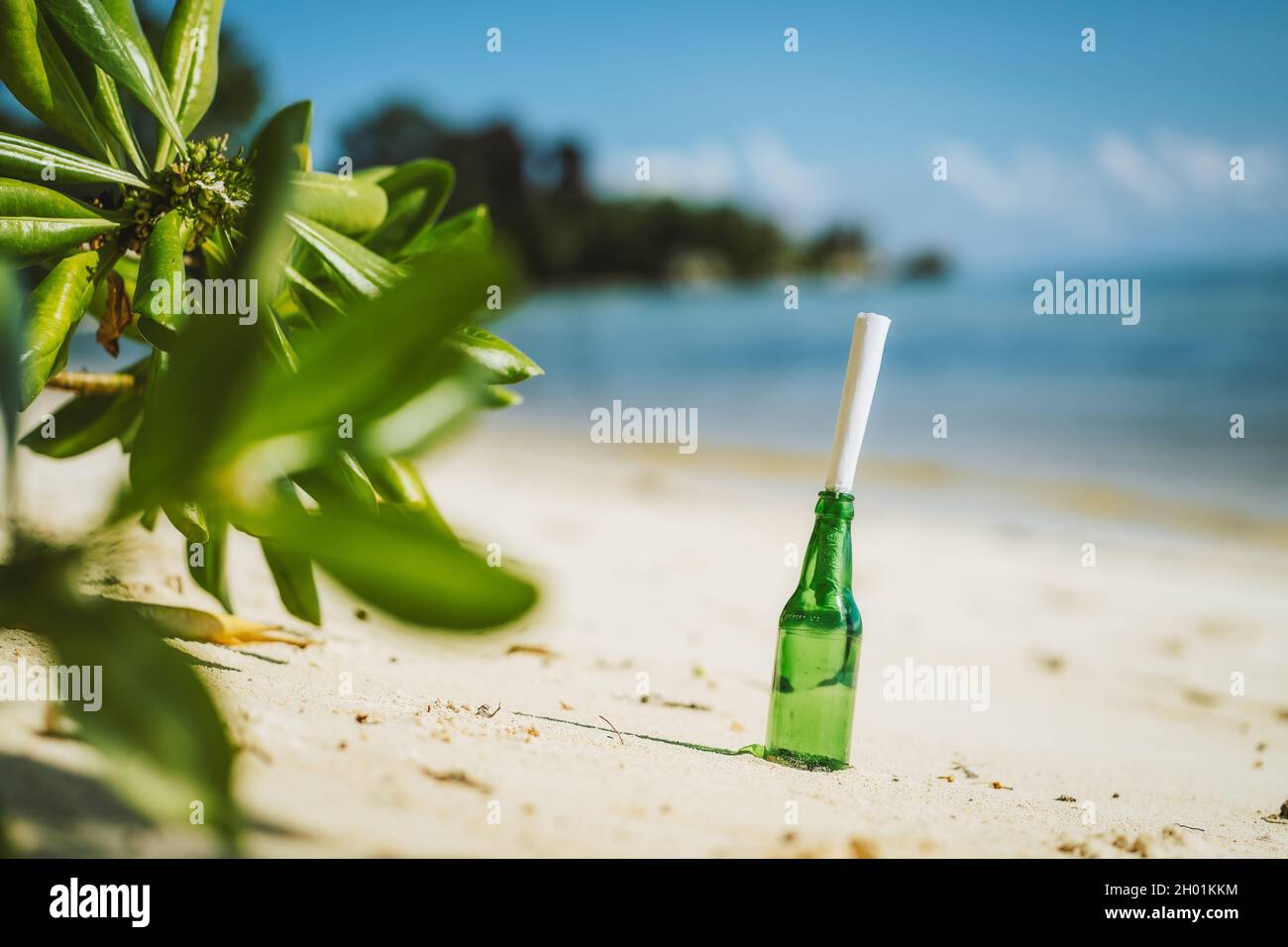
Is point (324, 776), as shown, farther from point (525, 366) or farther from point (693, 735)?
point (693, 735)

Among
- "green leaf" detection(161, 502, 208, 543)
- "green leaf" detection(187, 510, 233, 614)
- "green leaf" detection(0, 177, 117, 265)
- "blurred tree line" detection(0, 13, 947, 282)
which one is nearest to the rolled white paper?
"green leaf" detection(161, 502, 208, 543)

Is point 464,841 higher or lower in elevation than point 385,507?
lower

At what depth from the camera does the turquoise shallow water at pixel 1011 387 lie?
7.77m

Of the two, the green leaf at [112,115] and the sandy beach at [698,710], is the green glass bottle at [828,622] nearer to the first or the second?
the sandy beach at [698,710]

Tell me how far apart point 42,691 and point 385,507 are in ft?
1.59

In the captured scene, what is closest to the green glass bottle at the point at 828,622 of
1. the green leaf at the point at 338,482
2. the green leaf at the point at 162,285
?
the green leaf at the point at 338,482

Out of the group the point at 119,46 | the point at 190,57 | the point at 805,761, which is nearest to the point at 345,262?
the point at 119,46

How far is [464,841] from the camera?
43.2 inches

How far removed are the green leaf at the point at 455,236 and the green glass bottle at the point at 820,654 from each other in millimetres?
787

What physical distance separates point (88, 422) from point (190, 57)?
0.68 meters

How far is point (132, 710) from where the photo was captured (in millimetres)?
759

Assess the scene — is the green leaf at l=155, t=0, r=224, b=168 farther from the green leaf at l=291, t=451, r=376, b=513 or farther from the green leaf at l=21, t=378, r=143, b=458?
the green leaf at l=291, t=451, r=376, b=513
